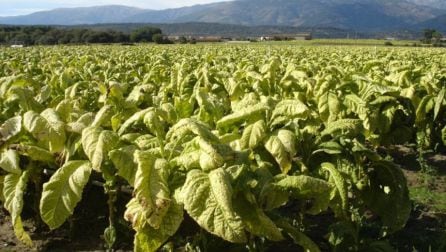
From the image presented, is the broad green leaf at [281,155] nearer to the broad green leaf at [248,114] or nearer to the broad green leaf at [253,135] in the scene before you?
the broad green leaf at [253,135]

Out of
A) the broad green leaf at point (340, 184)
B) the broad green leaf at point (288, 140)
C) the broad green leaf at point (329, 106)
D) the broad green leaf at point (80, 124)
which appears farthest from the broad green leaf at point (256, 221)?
the broad green leaf at point (329, 106)

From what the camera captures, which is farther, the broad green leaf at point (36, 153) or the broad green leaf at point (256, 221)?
the broad green leaf at point (36, 153)

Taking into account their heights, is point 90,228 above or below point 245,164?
below

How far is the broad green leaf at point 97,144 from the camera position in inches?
120

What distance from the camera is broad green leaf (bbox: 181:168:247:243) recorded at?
2.54 metres

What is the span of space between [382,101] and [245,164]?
3144 mm

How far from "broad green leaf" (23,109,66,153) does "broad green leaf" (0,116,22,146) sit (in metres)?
0.06

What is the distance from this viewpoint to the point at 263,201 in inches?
115

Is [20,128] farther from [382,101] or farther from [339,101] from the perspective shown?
[382,101]

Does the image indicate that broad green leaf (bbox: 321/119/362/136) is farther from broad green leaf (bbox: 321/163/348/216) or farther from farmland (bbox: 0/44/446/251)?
broad green leaf (bbox: 321/163/348/216)

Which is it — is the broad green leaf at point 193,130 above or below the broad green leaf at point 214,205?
above

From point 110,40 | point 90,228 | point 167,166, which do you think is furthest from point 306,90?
point 110,40

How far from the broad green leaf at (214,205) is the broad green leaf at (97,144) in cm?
65

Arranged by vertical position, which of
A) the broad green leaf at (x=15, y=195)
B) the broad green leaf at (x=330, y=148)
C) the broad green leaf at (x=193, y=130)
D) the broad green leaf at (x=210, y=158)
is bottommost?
the broad green leaf at (x=15, y=195)
